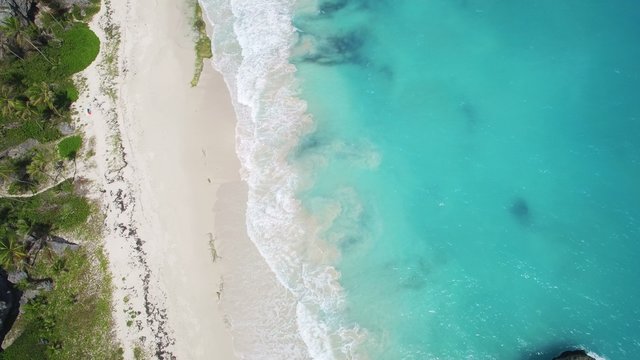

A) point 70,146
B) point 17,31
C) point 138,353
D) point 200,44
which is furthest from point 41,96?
point 138,353

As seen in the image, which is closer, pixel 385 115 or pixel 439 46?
pixel 385 115

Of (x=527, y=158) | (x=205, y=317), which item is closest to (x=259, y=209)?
(x=205, y=317)

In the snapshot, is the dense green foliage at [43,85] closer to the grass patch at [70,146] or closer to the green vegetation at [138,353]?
the grass patch at [70,146]

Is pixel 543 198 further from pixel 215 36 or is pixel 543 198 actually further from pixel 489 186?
pixel 215 36

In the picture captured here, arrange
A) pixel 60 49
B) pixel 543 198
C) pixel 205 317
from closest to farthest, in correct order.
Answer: pixel 205 317, pixel 543 198, pixel 60 49

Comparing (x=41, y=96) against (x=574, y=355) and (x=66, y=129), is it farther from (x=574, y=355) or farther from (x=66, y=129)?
(x=574, y=355)

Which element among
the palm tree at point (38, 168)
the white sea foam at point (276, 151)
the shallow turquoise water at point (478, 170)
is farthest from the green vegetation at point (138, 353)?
the palm tree at point (38, 168)

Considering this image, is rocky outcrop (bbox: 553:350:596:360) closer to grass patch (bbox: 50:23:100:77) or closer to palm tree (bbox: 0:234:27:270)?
palm tree (bbox: 0:234:27:270)
